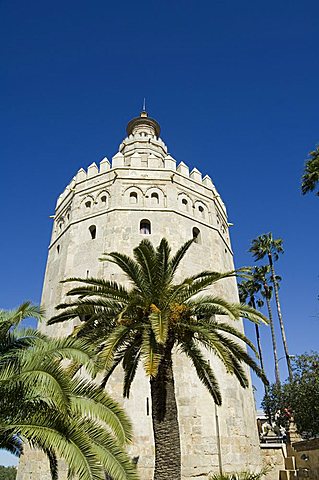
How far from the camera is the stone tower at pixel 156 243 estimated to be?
13.7 m

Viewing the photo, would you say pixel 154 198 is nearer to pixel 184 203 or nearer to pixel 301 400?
pixel 184 203

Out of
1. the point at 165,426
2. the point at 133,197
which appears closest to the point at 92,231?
the point at 133,197

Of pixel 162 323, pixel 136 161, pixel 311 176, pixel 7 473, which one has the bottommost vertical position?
pixel 7 473

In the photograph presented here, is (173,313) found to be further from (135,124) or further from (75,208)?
(135,124)

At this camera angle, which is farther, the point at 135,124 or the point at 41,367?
the point at 135,124

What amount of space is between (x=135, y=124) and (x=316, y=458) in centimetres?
2193

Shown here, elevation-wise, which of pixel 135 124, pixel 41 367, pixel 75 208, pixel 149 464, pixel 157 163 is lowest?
pixel 149 464

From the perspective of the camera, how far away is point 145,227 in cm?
1830

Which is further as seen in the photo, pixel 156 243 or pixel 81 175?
A: pixel 81 175

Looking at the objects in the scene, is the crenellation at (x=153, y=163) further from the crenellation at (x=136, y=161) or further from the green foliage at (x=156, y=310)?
the green foliage at (x=156, y=310)

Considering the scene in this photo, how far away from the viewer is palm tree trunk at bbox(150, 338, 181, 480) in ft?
29.5

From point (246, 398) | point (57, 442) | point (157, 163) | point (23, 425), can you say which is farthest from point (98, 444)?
point (157, 163)

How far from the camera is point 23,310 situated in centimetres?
855

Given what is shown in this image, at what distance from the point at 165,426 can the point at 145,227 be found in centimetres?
1039
